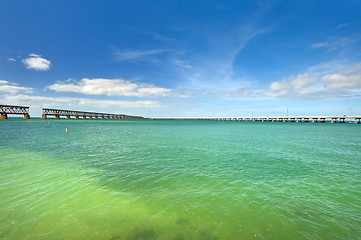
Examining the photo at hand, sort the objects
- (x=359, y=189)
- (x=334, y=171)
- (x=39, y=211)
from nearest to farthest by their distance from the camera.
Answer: (x=39, y=211) < (x=359, y=189) < (x=334, y=171)

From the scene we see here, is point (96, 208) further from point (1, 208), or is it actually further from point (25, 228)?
point (1, 208)

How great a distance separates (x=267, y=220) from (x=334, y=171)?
10278mm

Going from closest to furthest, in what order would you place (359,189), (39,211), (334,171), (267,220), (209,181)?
(267,220) → (39,211) → (359,189) → (209,181) → (334,171)

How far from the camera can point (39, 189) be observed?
349 inches

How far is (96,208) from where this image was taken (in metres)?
7.08

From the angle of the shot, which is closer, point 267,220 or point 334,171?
point 267,220

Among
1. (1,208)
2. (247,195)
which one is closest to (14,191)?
(1,208)

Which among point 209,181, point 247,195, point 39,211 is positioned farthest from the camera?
point 209,181

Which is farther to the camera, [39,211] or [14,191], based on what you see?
[14,191]

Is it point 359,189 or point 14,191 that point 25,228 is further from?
point 359,189

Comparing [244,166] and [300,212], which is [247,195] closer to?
[300,212]

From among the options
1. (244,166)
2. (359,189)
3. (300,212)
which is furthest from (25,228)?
(359,189)

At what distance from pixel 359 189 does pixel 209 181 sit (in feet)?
26.8

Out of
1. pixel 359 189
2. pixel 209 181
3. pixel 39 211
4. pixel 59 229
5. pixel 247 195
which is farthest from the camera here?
pixel 209 181
